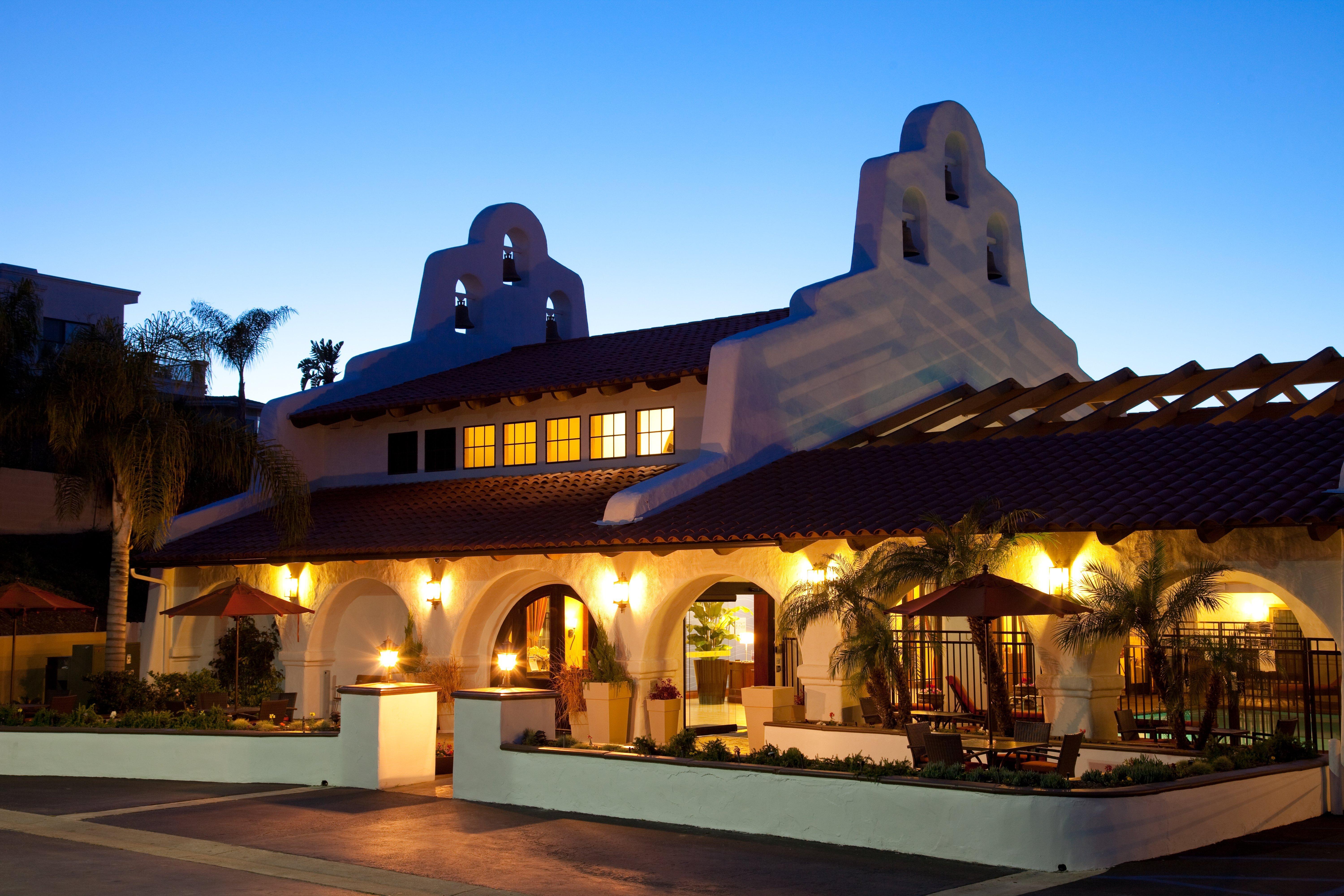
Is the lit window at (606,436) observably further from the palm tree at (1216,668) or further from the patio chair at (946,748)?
the palm tree at (1216,668)

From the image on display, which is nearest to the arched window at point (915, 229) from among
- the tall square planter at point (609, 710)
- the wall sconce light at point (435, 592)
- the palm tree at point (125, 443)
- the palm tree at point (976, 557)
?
the palm tree at point (976, 557)

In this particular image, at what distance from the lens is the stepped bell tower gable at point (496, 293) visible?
96.6 ft

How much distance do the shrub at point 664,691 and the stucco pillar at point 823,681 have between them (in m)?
2.46

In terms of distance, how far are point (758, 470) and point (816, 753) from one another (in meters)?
5.62

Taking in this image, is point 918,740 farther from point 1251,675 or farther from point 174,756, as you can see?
point 174,756

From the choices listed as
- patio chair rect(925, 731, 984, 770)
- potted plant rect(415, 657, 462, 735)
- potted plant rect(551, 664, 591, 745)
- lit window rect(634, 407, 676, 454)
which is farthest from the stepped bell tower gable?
patio chair rect(925, 731, 984, 770)

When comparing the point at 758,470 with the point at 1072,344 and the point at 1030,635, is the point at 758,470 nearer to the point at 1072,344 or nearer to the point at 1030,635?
the point at 1030,635

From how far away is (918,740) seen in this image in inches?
559

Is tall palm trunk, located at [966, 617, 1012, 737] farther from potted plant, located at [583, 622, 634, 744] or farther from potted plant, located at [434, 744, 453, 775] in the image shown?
potted plant, located at [434, 744, 453, 775]

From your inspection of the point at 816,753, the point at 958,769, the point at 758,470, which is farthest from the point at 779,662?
the point at 958,769

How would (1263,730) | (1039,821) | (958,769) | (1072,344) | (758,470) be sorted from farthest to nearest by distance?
(1072,344) → (758,470) → (1263,730) → (958,769) → (1039,821)

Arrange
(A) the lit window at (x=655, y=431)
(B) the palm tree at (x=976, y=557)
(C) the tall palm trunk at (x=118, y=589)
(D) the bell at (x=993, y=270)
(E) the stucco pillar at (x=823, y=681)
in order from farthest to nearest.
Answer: (D) the bell at (x=993, y=270), (A) the lit window at (x=655, y=431), (C) the tall palm trunk at (x=118, y=589), (E) the stucco pillar at (x=823, y=681), (B) the palm tree at (x=976, y=557)

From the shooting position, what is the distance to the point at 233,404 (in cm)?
5722

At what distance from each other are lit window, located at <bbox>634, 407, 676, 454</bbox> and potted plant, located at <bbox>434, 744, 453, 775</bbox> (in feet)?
23.0
